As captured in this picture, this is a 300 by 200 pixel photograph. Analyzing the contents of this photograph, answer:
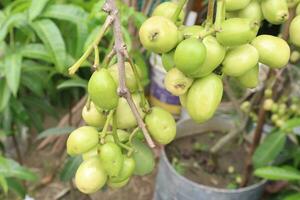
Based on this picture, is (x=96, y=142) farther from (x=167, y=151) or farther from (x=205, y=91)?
(x=167, y=151)

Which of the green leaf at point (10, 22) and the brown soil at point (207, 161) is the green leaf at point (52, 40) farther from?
the brown soil at point (207, 161)

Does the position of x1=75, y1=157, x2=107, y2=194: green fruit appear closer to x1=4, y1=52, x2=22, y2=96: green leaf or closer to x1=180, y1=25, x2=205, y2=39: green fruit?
x1=180, y1=25, x2=205, y2=39: green fruit

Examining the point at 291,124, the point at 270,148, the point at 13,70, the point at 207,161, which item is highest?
the point at 13,70

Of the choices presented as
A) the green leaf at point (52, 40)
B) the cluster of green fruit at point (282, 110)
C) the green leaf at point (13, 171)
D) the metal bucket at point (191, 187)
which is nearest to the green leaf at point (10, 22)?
the green leaf at point (52, 40)

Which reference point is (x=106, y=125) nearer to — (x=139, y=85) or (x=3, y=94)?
(x=139, y=85)

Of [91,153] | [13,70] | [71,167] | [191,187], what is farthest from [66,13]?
[91,153]

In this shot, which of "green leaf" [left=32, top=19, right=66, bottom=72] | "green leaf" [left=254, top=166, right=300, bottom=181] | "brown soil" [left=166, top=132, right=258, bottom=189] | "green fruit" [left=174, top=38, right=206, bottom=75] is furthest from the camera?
"brown soil" [left=166, top=132, right=258, bottom=189]

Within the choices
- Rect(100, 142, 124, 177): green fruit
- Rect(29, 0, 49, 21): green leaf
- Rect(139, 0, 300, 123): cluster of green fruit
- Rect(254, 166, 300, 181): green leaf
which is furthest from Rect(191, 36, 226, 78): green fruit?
Rect(29, 0, 49, 21): green leaf
